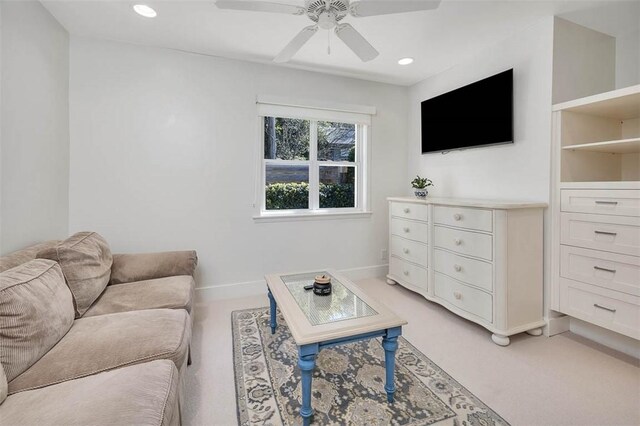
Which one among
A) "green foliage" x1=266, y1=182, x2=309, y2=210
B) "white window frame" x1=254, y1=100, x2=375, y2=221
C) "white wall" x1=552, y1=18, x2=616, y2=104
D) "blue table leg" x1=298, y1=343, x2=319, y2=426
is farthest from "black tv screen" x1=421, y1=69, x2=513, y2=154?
"blue table leg" x1=298, y1=343, x2=319, y2=426

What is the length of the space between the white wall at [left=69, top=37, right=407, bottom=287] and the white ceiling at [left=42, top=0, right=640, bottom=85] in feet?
0.81

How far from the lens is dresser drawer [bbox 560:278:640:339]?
6.13ft

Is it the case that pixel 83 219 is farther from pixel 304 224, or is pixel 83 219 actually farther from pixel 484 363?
pixel 484 363

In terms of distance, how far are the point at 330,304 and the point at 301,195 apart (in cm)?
186

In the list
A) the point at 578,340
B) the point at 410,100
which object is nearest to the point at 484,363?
the point at 578,340

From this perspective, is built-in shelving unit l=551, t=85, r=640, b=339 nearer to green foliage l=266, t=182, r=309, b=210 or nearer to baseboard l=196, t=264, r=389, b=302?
green foliage l=266, t=182, r=309, b=210

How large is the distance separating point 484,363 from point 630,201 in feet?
4.60

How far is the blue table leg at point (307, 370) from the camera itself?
1407 mm

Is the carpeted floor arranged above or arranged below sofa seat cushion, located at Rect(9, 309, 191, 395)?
below

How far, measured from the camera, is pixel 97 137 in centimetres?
266

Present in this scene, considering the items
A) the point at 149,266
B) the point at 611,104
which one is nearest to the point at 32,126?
the point at 149,266

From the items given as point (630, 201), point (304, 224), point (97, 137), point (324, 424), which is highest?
point (97, 137)

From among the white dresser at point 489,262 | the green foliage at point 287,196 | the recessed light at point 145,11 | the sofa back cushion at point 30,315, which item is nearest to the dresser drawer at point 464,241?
the white dresser at point 489,262

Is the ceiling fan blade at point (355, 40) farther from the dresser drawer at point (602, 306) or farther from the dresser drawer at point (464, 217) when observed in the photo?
the dresser drawer at point (602, 306)
